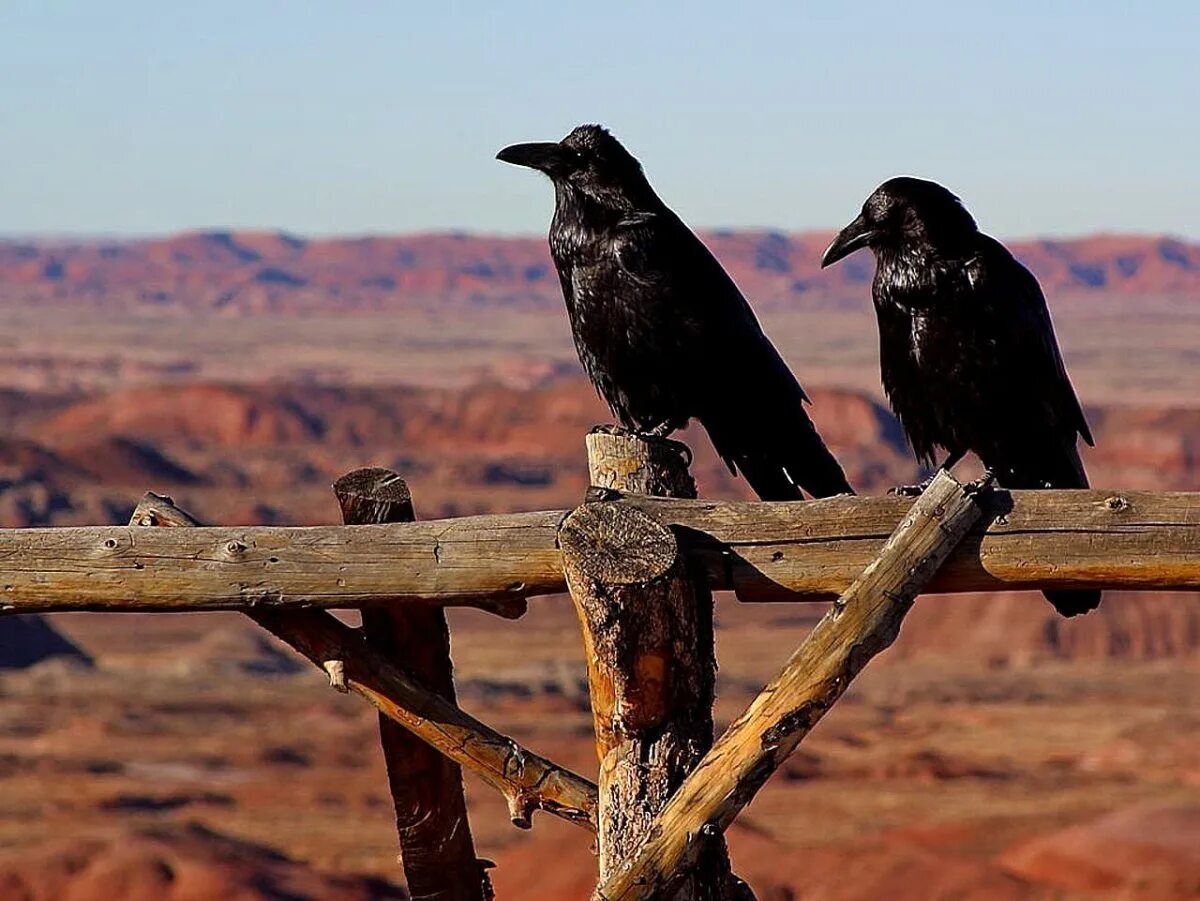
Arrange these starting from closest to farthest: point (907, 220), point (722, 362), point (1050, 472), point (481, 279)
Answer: point (907, 220) < point (1050, 472) < point (722, 362) < point (481, 279)

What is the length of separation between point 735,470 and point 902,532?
7.89 feet

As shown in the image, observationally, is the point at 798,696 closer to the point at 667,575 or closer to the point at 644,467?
the point at 667,575

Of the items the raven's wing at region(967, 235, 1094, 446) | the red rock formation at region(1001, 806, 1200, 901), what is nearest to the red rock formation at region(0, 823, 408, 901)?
the red rock formation at region(1001, 806, 1200, 901)

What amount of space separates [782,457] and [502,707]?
27831 millimetres

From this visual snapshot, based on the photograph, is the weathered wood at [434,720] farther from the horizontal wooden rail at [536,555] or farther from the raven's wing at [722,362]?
the raven's wing at [722,362]

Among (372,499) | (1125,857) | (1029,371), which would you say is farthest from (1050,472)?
(1125,857)

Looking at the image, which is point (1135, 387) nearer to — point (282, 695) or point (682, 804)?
point (282, 695)

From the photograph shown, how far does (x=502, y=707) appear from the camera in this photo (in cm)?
3372

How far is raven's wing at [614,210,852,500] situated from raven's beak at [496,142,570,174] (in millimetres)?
279

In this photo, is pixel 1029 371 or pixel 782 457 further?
pixel 782 457

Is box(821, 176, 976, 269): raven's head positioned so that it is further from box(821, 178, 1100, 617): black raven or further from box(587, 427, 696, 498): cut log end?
box(587, 427, 696, 498): cut log end

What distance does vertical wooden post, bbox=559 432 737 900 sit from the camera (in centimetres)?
430

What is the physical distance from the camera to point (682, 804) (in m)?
4.27

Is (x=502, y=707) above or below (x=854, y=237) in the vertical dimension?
below
